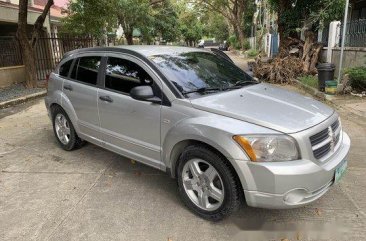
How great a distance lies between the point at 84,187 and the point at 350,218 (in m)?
3.01

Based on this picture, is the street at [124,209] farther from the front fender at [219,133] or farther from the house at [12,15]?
the house at [12,15]

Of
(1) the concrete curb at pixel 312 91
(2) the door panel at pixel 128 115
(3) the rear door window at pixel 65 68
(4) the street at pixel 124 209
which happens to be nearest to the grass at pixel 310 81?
(1) the concrete curb at pixel 312 91

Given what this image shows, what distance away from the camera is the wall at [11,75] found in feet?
41.2

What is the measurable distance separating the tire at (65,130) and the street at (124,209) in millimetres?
209

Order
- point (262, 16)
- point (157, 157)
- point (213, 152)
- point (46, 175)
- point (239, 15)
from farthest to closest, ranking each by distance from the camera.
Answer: point (239, 15), point (262, 16), point (46, 175), point (157, 157), point (213, 152)

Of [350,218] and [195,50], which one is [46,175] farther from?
[350,218]

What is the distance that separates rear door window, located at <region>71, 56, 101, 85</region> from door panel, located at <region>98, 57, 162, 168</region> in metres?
0.27

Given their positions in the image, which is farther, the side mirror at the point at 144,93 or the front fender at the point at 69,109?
the front fender at the point at 69,109

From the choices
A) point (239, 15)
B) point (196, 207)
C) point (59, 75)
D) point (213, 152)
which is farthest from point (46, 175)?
point (239, 15)

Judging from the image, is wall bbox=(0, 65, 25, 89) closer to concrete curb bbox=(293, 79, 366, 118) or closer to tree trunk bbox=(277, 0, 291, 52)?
concrete curb bbox=(293, 79, 366, 118)

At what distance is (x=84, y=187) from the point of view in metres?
4.27

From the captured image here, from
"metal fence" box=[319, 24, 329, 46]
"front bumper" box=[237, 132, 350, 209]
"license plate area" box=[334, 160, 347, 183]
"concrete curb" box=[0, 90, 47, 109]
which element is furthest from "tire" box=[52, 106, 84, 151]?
A: "metal fence" box=[319, 24, 329, 46]

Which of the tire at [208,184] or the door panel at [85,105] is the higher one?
the door panel at [85,105]

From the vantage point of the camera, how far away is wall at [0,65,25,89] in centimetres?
1257
